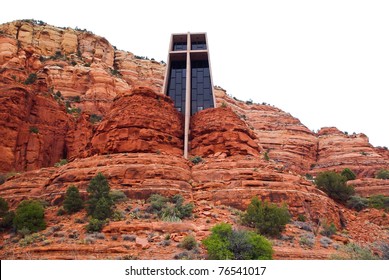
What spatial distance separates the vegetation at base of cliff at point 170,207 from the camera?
19.4m

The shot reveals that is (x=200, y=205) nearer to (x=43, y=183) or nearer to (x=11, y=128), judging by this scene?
(x=43, y=183)

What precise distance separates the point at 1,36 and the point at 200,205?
54.3 m

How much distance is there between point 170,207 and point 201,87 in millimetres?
22394

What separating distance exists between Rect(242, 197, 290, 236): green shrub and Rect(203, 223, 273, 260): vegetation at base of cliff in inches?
123

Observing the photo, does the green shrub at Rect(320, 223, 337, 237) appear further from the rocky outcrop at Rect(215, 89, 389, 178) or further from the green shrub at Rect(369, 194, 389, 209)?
the rocky outcrop at Rect(215, 89, 389, 178)

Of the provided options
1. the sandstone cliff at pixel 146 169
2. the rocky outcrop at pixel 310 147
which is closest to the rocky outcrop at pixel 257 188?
the sandstone cliff at pixel 146 169

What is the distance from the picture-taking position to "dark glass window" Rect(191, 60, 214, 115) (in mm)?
39062

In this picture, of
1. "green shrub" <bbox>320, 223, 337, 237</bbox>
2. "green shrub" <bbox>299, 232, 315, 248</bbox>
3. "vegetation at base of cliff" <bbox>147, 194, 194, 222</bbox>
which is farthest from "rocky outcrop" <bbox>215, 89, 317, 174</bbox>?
"vegetation at base of cliff" <bbox>147, 194, 194, 222</bbox>

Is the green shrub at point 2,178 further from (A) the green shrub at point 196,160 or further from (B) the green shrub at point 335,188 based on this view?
(B) the green shrub at point 335,188

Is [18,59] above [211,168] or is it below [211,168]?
above

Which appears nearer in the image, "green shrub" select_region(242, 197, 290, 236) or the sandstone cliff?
the sandstone cliff

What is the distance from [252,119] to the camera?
243 feet

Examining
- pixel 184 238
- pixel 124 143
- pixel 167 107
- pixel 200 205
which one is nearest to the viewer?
pixel 184 238

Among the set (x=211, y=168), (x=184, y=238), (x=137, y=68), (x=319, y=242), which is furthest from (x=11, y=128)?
(x=137, y=68)
